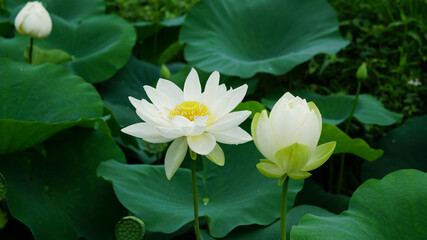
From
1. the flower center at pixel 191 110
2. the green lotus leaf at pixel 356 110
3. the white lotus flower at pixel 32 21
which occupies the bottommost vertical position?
the green lotus leaf at pixel 356 110

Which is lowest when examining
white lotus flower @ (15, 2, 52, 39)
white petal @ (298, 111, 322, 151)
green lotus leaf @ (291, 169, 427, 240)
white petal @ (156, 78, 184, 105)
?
green lotus leaf @ (291, 169, 427, 240)

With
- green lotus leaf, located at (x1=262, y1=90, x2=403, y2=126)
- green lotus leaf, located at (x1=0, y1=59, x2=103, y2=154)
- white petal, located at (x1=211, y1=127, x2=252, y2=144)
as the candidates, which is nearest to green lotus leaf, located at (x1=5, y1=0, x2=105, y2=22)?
green lotus leaf, located at (x1=0, y1=59, x2=103, y2=154)

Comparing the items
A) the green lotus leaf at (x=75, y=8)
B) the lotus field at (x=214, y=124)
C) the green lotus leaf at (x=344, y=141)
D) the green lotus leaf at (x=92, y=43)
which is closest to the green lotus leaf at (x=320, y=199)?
the lotus field at (x=214, y=124)

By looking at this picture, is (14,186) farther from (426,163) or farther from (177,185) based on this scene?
(426,163)

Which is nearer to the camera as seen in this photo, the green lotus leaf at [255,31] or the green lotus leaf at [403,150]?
the green lotus leaf at [403,150]

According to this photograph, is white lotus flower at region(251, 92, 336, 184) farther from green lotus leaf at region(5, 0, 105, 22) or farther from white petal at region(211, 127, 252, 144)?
green lotus leaf at region(5, 0, 105, 22)

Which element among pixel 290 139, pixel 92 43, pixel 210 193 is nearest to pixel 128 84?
pixel 92 43

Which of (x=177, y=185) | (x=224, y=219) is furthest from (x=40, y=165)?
(x=224, y=219)

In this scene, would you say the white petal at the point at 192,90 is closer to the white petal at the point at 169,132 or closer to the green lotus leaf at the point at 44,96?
the white petal at the point at 169,132
